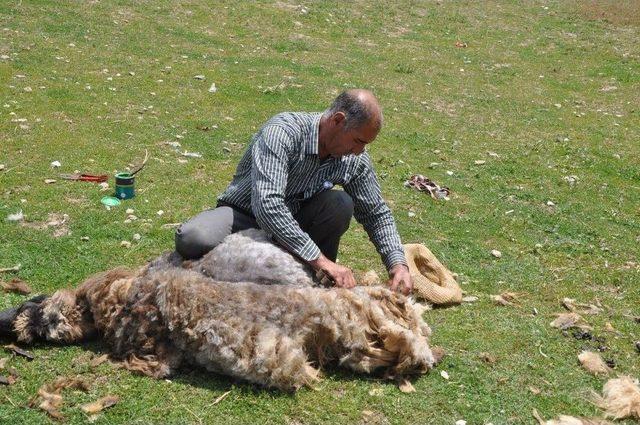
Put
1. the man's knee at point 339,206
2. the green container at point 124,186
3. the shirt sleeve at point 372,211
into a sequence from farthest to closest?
the green container at point 124,186
the shirt sleeve at point 372,211
the man's knee at point 339,206

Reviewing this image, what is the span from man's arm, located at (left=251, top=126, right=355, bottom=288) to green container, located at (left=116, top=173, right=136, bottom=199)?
275cm

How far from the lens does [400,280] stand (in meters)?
4.52

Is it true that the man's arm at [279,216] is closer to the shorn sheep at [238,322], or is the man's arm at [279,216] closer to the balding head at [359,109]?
the shorn sheep at [238,322]

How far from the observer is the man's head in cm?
421

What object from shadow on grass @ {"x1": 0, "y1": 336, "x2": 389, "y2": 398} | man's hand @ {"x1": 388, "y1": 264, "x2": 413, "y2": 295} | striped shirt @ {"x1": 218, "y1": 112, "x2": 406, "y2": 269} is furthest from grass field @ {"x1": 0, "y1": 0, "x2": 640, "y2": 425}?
striped shirt @ {"x1": 218, "y1": 112, "x2": 406, "y2": 269}

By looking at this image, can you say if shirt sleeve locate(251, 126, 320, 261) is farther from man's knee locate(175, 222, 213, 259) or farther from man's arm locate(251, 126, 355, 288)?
man's knee locate(175, 222, 213, 259)

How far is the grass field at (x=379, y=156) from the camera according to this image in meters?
3.91

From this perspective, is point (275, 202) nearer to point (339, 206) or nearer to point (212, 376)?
point (339, 206)

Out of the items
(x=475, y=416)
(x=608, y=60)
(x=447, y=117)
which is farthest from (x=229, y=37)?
(x=475, y=416)

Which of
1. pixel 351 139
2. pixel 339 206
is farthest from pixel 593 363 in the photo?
pixel 351 139

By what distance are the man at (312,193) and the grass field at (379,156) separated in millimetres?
801

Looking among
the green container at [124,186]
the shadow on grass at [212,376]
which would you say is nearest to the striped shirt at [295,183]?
the shadow on grass at [212,376]

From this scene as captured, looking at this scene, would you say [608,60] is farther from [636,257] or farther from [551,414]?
[551,414]

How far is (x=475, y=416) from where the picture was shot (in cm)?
380
